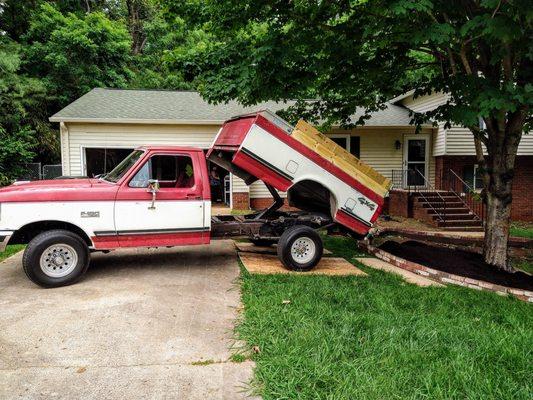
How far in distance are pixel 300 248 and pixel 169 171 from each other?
2.57 m

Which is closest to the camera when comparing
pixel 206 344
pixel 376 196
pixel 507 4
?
pixel 206 344

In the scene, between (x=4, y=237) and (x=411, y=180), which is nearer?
(x=4, y=237)

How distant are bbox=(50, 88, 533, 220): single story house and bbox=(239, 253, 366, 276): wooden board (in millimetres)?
9097

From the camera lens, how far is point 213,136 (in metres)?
16.5

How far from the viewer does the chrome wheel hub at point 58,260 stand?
6016mm

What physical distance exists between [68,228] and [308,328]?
161 inches

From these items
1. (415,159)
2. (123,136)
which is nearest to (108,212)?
(123,136)

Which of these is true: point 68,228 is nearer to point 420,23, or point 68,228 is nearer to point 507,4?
point 420,23

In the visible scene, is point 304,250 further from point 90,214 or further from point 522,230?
point 522,230

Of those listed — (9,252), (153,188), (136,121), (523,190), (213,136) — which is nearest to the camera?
(153,188)

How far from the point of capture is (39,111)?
72.6ft

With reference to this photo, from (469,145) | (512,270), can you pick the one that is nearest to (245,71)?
(512,270)

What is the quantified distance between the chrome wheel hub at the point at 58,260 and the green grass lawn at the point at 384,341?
257 centimetres

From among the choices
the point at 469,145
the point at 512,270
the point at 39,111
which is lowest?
the point at 512,270
